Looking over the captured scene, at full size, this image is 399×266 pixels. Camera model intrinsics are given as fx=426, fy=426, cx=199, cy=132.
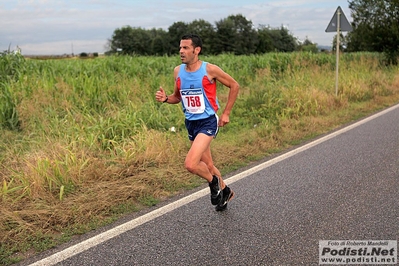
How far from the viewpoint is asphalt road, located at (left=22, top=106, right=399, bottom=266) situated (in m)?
3.56

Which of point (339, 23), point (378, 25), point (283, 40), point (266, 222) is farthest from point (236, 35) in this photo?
point (266, 222)

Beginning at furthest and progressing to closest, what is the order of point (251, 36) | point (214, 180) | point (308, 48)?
point (251, 36) → point (308, 48) → point (214, 180)

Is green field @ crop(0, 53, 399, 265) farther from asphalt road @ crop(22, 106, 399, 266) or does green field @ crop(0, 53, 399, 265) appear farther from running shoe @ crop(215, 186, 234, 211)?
running shoe @ crop(215, 186, 234, 211)

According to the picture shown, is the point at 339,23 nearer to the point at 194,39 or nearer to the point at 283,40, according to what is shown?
the point at 194,39

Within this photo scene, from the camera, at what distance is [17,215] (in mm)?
4309

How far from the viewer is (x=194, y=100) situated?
4426 millimetres

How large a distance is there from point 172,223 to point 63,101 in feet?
18.4

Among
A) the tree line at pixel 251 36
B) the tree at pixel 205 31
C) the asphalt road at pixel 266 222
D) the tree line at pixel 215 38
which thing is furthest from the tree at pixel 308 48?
the tree at pixel 205 31

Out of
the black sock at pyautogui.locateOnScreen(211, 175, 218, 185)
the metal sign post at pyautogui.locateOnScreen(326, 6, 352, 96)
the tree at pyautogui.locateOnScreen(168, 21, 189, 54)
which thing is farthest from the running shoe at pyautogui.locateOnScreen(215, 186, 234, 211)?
the tree at pyautogui.locateOnScreen(168, 21, 189, 54)

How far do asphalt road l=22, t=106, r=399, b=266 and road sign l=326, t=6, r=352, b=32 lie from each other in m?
7.65

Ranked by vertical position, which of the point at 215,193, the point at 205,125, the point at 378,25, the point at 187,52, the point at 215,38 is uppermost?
the point at 215,38

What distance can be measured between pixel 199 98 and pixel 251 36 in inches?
3762

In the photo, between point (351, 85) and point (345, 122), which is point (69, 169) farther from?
point (351, 85)

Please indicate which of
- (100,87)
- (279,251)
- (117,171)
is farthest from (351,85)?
(279,251)
